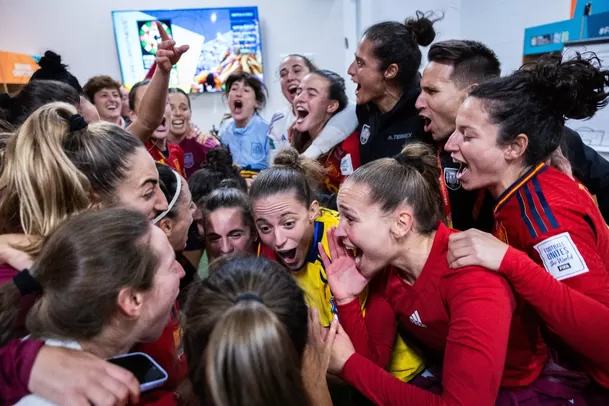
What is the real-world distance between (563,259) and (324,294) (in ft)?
2.84

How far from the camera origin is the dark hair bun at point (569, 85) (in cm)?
129

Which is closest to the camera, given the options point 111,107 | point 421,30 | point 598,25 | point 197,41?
Answer: point 421,30

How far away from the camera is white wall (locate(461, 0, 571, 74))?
366 cm

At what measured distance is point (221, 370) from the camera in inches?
31.4

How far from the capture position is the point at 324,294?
5.58 feet

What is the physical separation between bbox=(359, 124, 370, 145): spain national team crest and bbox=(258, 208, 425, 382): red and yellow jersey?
57cm

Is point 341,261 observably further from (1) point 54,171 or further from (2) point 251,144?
(2) point 251,144

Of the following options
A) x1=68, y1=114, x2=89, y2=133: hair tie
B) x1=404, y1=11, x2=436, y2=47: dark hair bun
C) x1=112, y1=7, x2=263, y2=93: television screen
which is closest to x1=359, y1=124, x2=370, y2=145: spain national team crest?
x1=404, y1=11, x2=436, y2=47: dark hair bun

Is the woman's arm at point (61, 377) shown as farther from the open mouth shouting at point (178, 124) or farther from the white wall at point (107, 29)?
the white wall at point (107, 29)

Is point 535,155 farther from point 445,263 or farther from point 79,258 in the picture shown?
point 79,258

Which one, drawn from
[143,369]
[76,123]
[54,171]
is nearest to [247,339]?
[143,369]

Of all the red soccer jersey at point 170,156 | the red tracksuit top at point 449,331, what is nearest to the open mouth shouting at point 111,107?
the red soccer jersey at point 170,156

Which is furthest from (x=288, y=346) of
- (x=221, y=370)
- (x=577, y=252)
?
(x=577, y=252)

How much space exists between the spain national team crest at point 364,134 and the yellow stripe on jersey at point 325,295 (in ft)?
1.91
